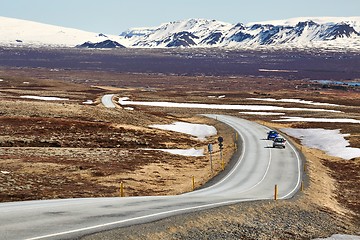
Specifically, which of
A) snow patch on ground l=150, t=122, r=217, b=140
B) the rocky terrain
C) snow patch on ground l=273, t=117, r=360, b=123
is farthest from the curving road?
snow patch on ground l=273, t=117, r=360, b=123

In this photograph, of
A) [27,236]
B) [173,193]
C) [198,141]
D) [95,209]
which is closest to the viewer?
[27,236]

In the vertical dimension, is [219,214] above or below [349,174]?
above

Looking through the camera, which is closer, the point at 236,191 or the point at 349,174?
the point at 236,191

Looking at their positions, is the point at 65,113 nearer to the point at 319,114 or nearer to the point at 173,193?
the point at 173,193

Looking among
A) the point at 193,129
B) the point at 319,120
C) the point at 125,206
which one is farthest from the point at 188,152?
the point at 319,120

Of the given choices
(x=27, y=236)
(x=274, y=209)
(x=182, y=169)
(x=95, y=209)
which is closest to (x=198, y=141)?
(x=182, y=169)

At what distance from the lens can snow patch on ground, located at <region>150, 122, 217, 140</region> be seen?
84.4 meters

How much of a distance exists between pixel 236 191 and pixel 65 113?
51.3 metres

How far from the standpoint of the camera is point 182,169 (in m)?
54.0

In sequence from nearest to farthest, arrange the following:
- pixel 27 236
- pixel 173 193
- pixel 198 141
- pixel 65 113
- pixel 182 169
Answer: pixel 27 236
pixel 173 193
pixel 182 169
pixel 198 141
pixel 65 113

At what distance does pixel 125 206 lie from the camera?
1123 inches

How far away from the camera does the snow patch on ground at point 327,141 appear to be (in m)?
69.3

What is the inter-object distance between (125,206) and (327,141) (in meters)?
57.2

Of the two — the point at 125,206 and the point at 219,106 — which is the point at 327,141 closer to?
the point at 125,206
